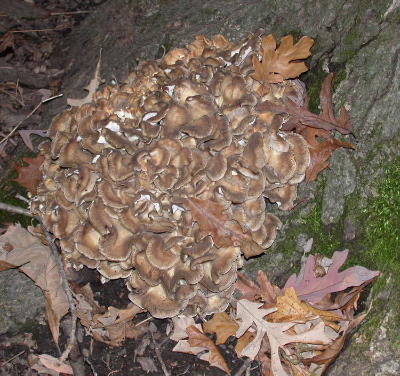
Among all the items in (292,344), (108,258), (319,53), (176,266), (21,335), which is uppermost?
(319,53)

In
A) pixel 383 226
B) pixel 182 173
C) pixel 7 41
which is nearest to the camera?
pixel 182 173

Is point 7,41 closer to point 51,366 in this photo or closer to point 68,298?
point 68,298

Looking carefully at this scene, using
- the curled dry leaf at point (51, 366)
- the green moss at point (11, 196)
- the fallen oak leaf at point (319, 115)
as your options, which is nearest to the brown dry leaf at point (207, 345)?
the curled dry leaf at point (51, 366)

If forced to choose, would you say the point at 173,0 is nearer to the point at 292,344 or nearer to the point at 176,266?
the point at 176,266

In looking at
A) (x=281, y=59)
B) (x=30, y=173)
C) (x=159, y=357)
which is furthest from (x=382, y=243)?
(x=30, y=173)

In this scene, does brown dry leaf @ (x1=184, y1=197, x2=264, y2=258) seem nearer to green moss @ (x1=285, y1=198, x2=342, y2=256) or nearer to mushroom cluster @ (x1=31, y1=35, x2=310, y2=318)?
mushroom cluster @ (x1=31, y1=35, x2=310, y2=318)

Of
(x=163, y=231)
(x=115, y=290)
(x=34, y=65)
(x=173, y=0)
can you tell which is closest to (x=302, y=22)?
(x=173, y=0)
